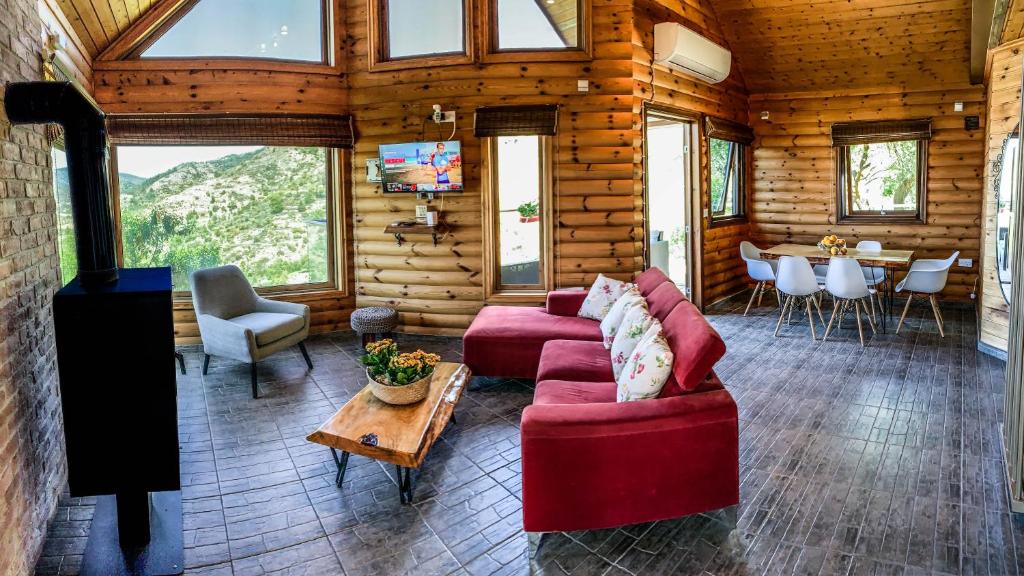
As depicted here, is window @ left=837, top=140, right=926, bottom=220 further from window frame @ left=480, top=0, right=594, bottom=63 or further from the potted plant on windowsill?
the potted plant on windowsill

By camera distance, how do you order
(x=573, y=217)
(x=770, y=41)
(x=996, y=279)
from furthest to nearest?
(x=770, y=41) < (x=573, y=217) < (x=996, y=279)

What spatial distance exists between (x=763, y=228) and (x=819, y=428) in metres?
5.83

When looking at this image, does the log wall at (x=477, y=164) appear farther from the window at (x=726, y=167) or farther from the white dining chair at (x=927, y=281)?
the white dining chair at (x=927, y=281)

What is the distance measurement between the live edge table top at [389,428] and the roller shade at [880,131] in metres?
7.42

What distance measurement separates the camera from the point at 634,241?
6633 mm

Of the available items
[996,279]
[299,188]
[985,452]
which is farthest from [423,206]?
[996,279]

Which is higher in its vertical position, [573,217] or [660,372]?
[573,217]

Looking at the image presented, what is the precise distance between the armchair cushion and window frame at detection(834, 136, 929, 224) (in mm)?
7532

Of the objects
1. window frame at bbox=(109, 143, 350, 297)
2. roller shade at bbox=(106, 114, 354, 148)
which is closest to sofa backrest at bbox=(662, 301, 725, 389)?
window frame at bbox=(109, 143, 350, 297)

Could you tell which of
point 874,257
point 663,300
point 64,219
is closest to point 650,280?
point 663,300

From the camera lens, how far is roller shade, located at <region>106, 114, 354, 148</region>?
6348mm

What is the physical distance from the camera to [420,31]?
263 inches

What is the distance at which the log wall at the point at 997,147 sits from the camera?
5.71m

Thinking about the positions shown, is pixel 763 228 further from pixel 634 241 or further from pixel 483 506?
pixel 483 506
